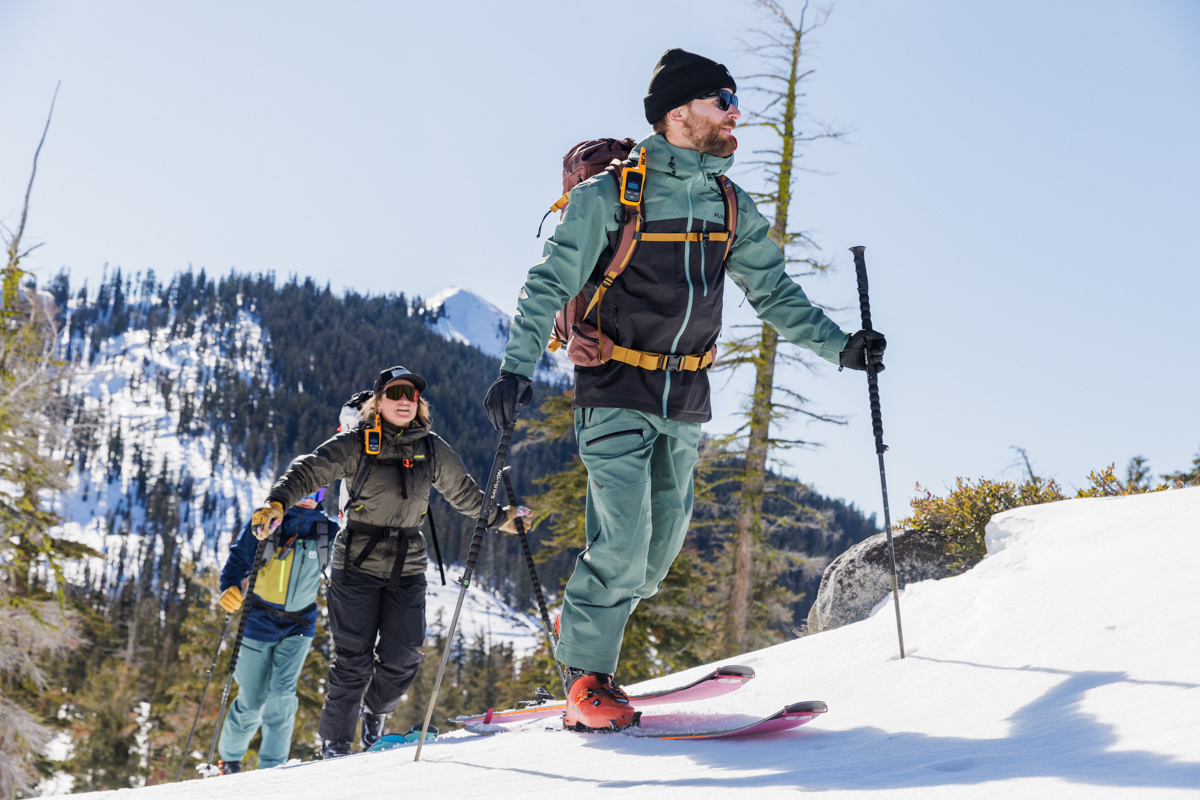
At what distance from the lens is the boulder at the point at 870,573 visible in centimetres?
887

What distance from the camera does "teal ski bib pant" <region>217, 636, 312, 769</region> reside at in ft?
18.7

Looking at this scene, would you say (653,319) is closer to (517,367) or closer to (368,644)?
(517,367)

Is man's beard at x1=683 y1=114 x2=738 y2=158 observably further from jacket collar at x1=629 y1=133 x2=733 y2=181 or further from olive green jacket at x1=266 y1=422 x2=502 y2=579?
olive green jacket at x1=266 y1=422 x2=502 y2=579

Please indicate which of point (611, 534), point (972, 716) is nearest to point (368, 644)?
point (611, 534)

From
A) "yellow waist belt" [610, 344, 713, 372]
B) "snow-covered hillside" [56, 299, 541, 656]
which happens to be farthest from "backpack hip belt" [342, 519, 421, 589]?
"snow-covered hillside" [56, 299, 541, 656]

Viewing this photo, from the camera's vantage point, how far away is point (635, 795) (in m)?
1.87

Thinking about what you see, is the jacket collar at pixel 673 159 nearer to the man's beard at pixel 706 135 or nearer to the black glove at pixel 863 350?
the man's beard at pixel 706 135

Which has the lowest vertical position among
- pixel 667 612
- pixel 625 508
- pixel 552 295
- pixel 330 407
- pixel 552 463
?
pixel 667 612

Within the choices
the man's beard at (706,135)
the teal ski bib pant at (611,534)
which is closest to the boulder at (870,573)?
the teal ski bib pant at (611,534)

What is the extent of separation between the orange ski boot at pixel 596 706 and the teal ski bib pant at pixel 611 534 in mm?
56

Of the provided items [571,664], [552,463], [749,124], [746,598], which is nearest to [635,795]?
[571,664]

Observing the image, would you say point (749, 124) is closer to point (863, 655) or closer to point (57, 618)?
point (863, 655)

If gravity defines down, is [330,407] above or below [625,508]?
above

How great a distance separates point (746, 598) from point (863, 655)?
37.6 ft
